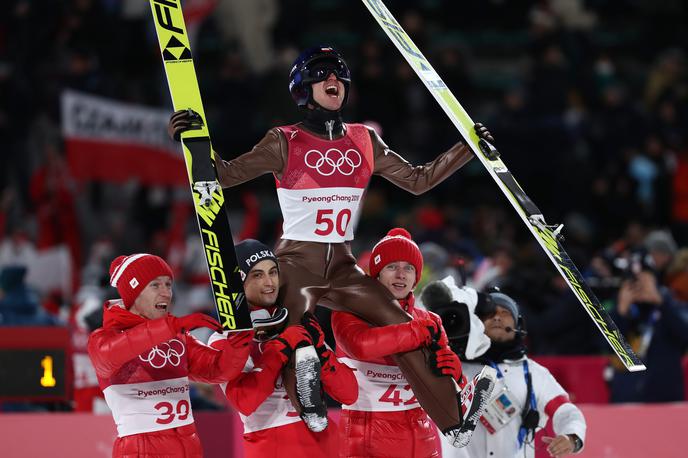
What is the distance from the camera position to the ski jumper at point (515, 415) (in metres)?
5.98

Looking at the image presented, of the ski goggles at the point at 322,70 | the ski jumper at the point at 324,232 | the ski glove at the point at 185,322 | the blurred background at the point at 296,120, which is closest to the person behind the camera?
the ski glove at the point at 185,322

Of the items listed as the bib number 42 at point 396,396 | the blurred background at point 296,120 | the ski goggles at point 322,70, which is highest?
the blurred background at point 296,120

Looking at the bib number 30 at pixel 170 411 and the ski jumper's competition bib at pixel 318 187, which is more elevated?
the ski jumper's competition bib at pixel 318 187

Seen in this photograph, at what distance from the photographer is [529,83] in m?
13.0

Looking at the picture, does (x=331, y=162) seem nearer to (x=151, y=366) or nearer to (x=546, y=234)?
(x=546, y=234)

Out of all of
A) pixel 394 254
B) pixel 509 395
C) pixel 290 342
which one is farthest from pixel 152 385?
pixel 509 395

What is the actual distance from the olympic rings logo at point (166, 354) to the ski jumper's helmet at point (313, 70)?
1.29 meters

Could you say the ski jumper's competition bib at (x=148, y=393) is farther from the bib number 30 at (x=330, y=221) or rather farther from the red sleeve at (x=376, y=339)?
the bib number 30 at (x=330, y=221)

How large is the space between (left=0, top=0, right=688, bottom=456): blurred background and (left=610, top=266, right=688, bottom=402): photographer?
2.80m

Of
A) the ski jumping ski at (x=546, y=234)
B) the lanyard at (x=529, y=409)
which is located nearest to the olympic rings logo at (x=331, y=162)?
the ski jumping ski at (x=546, y=234)

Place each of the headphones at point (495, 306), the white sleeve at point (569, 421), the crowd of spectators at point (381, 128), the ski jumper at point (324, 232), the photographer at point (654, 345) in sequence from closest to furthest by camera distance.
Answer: the ski jumper at point (324, 232) < the white sleeve at point (569, 421) < the headphones at point (495, 306) < the photographer at point (654, 345) < the crowd of spectators at point (381, 128)

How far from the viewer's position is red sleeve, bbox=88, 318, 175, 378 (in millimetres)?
5199

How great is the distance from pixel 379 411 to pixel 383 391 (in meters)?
0.10

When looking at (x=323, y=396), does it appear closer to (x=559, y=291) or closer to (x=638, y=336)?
(x=638, y=336)
